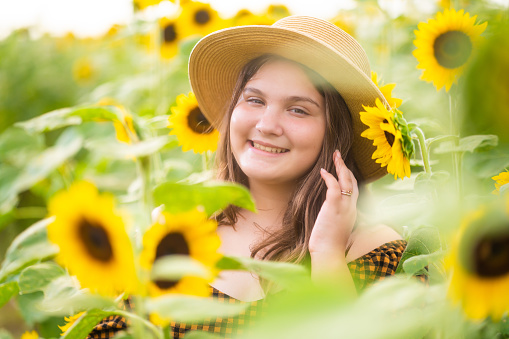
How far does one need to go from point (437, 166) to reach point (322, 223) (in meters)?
0.48

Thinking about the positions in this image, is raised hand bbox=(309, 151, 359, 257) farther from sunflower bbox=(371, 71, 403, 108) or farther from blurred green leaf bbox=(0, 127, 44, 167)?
blurred green leaf bbox=(0, 127, 44, 167)

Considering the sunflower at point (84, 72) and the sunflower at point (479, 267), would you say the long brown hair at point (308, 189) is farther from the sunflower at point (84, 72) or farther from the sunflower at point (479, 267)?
A: the sunflower at point (84, 72)

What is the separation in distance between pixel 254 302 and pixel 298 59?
1.72ft

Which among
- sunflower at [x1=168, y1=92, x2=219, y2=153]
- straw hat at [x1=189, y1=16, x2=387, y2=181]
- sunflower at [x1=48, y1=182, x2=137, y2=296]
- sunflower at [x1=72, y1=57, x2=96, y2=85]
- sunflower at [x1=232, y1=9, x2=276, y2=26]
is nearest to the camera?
sunflower at [x1=48, y1=182, x2=137, y2=296]

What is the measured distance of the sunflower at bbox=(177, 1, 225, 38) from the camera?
6.57ft

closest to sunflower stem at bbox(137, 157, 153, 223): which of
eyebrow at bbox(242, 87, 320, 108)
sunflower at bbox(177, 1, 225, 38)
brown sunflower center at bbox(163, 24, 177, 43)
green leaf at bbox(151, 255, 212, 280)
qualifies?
green leaf at bbox(151, 255, 212, 280)

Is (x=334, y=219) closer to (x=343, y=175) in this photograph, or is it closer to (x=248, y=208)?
(x=343, y=175)

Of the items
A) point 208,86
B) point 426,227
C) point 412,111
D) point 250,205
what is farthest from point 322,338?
point 412,111

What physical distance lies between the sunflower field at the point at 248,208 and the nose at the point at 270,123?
21 cm

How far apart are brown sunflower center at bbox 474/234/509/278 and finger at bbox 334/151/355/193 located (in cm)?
67

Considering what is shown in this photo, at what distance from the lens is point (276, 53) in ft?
3.94

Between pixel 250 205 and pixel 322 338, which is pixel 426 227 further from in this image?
pixel 322 338

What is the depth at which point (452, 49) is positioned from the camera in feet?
3.76

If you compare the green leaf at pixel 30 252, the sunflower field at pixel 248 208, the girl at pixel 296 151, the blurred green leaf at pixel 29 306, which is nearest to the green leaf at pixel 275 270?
the sunflower field at pixel 248 208
